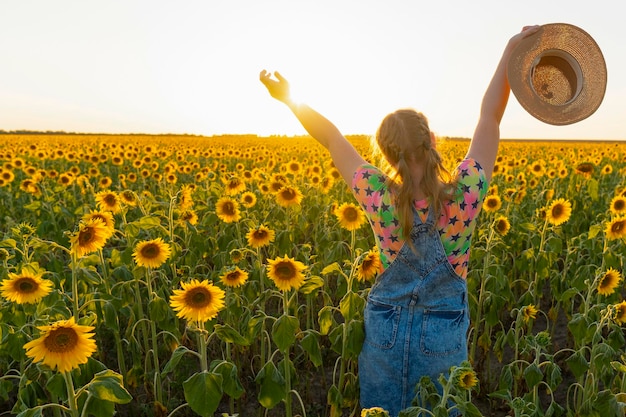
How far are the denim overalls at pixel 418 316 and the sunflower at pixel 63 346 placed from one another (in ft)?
4.88

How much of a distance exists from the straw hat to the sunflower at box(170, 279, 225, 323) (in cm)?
195

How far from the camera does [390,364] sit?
283 cm

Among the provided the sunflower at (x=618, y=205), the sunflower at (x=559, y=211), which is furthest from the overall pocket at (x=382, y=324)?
the sunflower at (x=618, y=205)

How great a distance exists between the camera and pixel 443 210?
2725 millimetres

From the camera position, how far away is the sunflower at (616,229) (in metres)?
4.45

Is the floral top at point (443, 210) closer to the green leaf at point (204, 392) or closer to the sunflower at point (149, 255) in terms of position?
the green leaf at point (204, 392)

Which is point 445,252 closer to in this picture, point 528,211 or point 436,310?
point 436,310

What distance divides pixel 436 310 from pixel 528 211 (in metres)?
5.46

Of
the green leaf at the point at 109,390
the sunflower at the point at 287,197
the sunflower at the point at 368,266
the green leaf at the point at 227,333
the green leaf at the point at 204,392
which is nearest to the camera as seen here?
the green leaf at the point at 109,390

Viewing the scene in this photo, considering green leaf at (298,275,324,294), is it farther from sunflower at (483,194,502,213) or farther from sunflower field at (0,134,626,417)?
sunflower at (483,194,502,213)

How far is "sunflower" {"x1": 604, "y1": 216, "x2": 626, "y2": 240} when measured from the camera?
4449 mm

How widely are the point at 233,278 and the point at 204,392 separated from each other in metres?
1.40

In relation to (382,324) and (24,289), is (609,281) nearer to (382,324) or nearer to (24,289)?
(382,324)

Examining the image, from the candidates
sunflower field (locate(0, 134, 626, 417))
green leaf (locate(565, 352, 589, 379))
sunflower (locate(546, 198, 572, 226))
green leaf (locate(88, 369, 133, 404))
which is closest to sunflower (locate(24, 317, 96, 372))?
sunflower field (locate(0, 134, 626, 417))
